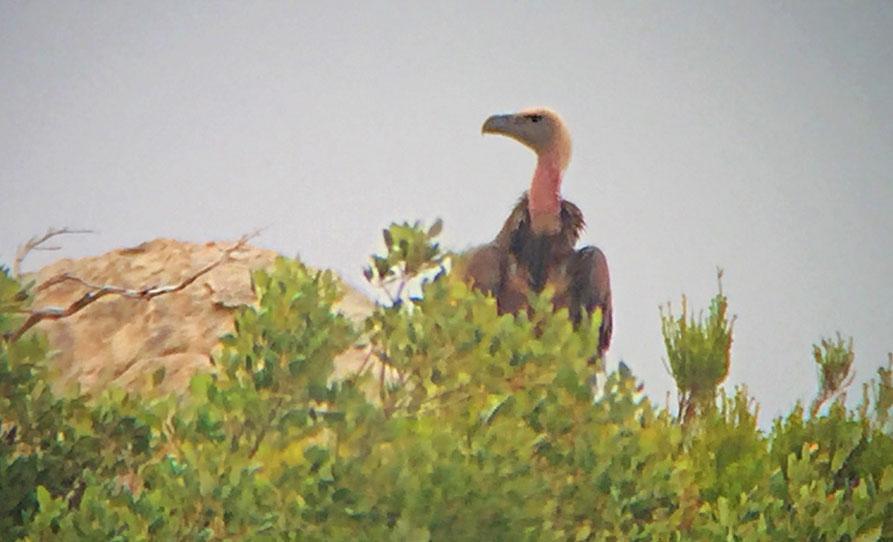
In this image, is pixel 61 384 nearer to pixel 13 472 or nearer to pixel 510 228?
pixel 510 228

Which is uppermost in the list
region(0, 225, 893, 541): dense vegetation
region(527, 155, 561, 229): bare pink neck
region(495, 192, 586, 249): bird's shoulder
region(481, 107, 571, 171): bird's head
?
region(481, 107, 571, 171): bird's head

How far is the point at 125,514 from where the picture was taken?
3.80 m

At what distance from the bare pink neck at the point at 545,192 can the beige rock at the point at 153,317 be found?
1153 millimetres

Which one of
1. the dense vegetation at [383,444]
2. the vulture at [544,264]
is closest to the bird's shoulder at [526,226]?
the vulture at [544,264]

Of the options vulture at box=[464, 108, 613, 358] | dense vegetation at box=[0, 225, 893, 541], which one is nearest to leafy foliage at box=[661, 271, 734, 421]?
vulture at box=[464, 108, 613, 358]

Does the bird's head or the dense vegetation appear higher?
the bird's head

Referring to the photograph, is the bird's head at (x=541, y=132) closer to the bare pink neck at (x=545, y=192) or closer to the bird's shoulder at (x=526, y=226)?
the bare pink neck at (x=545, y=192)

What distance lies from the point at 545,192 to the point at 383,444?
4.99m

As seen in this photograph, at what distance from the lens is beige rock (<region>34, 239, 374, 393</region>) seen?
825 cm

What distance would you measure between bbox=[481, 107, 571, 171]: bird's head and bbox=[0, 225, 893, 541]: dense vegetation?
4.57 m

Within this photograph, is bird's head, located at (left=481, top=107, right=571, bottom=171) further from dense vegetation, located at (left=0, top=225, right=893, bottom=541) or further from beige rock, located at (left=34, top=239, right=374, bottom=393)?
dense vegetation, located at (left=0, top=225, right=893, bottom=541)

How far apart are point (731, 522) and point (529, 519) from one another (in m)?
0.84

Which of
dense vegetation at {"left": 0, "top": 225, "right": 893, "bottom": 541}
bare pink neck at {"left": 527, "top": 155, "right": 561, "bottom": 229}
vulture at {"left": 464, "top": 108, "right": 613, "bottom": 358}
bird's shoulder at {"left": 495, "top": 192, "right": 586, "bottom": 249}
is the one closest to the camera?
dense vegetation at {"left": 0, "top": 225, "right": 893, "bottom": 541}

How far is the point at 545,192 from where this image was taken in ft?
29.1
